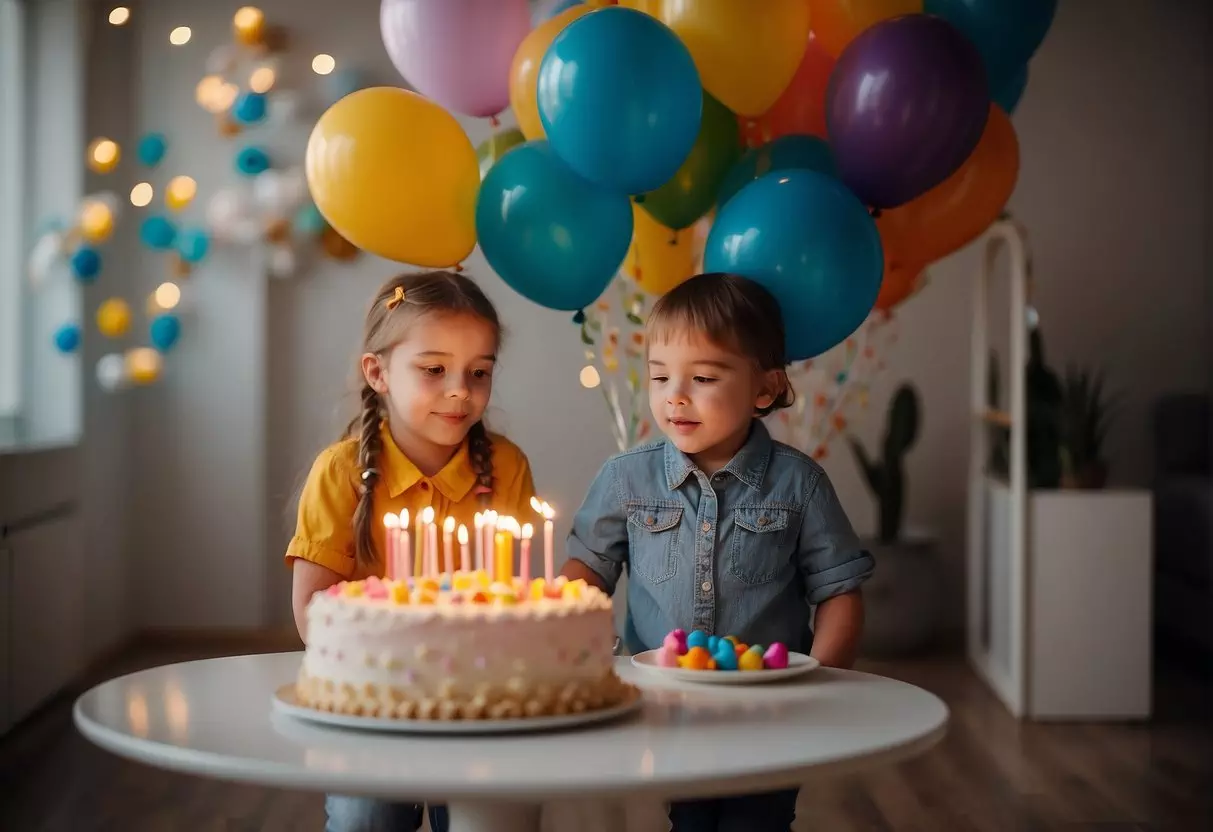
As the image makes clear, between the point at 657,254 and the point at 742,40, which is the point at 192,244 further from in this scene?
the point at 742,40

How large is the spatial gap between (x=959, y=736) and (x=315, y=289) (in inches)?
112

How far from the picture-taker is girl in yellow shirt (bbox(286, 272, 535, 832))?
1.81 m

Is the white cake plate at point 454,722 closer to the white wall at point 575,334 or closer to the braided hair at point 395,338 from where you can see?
the braided hair at point 395,338

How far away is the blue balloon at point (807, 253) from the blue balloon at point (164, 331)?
128 inches

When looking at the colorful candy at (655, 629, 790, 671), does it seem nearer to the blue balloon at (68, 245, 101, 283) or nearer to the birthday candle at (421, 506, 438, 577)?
the birthday candle at (421, 506, 438, 577)

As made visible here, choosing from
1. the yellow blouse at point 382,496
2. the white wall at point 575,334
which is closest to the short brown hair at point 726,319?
the yellow blouse at point 382,496

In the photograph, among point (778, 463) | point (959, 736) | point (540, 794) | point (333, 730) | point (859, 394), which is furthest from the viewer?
point (859, 394)

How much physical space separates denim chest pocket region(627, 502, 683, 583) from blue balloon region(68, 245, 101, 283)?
118 inches

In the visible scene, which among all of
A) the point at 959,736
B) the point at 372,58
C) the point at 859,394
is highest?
the point at 372,58

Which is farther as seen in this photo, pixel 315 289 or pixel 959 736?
pixel 315 289

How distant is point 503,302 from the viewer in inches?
200

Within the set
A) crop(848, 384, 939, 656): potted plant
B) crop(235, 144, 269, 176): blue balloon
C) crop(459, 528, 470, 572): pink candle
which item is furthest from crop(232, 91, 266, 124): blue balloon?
crop(459, 528, 470, 572): pink candle

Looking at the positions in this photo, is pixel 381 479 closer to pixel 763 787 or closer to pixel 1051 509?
pixel 763 787

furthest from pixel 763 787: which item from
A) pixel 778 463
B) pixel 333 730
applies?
pixel 778 463
